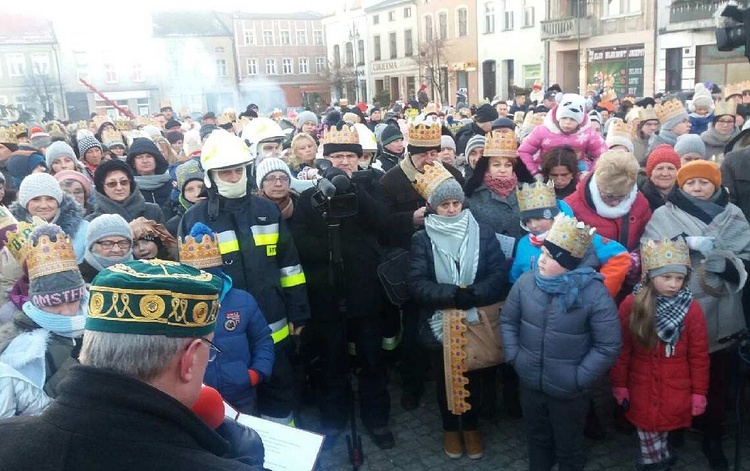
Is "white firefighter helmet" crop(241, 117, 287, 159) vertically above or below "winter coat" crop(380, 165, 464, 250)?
above

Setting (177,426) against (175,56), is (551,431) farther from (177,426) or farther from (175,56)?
(175,56)

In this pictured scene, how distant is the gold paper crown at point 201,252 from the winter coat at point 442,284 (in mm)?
1402

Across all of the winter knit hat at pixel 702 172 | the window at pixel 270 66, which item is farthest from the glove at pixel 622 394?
the window at pixel 270 66

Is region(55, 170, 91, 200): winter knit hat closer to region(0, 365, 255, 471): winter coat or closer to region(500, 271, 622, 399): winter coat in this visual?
region(500, 271, 622, 399): winter coat

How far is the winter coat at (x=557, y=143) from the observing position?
20.0ft

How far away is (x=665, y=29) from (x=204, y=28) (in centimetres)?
4965

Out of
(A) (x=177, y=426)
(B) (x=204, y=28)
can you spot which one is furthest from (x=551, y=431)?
(B) (x=204, y=28)

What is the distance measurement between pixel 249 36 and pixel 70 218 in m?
64.8

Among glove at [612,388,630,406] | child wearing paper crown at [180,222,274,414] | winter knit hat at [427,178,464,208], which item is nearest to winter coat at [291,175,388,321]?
winter knit hat at [427,178,464,208]

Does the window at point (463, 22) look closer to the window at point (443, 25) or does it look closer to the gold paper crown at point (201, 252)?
the window at point (443, 25)

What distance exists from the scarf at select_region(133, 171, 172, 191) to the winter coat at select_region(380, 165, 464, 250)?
2741mm

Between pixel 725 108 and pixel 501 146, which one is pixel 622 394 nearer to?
pixel 501 146

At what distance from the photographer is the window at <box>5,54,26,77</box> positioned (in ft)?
181

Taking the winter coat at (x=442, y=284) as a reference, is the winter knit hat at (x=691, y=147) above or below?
above
